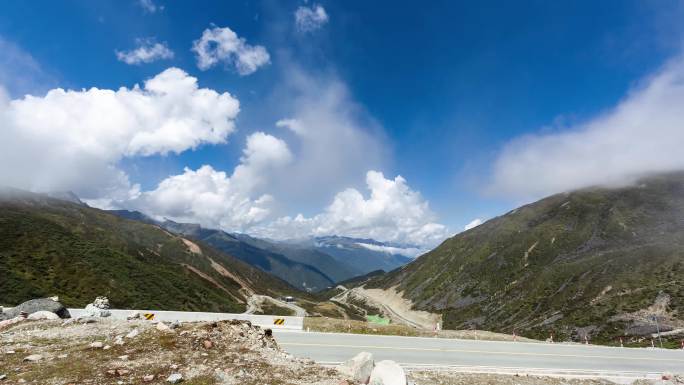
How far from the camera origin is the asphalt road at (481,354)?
83.6 feet

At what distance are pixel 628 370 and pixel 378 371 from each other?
83.1 feet

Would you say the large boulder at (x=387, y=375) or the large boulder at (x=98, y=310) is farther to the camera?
the large boulder at (x=98, y=310)

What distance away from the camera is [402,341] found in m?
31.0

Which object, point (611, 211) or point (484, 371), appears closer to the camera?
point (484, 371)

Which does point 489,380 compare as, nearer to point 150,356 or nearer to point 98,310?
point 150,356

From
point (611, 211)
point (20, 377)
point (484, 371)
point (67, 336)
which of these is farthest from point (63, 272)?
point (611, 211)

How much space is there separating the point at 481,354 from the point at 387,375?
1838 centimetres

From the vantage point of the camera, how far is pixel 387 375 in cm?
1359

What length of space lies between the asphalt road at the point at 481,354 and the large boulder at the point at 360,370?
8.20 metres

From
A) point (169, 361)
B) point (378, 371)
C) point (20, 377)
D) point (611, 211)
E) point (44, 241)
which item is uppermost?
point (611, 211)

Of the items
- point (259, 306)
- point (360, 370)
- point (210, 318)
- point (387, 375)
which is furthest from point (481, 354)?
point (259, 306)

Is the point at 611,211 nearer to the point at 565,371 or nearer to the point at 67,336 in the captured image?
the point at 565,371

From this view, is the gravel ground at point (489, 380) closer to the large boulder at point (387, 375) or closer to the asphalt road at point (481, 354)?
the asphalt road at point (481, 354)

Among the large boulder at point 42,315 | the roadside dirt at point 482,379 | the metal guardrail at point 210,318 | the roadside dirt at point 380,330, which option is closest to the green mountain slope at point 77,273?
the metal guardrail at point 210,318
